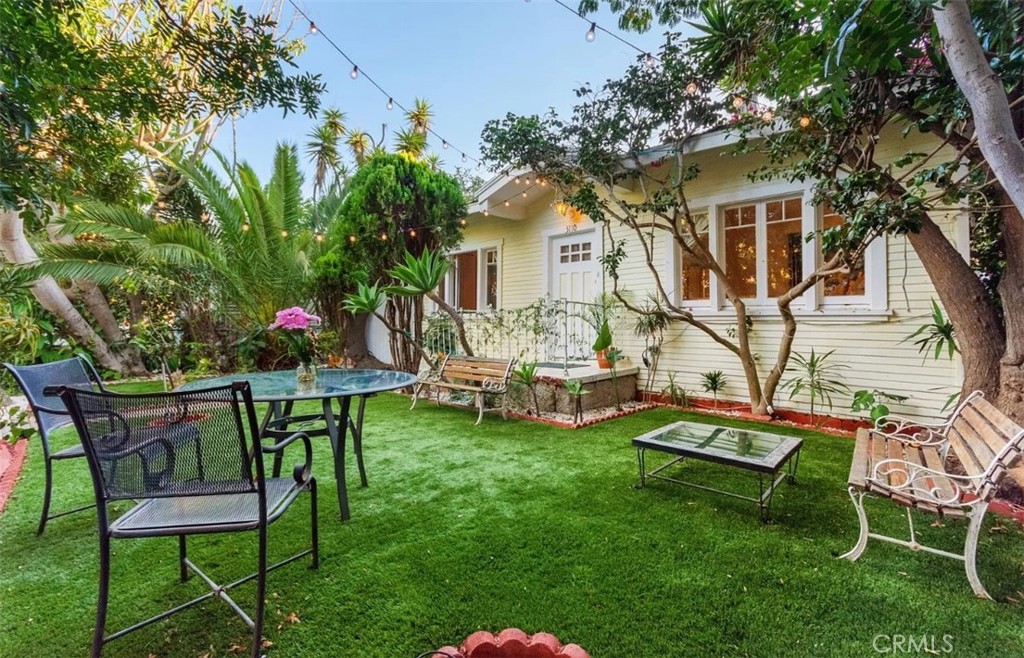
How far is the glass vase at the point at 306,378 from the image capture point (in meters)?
3.11

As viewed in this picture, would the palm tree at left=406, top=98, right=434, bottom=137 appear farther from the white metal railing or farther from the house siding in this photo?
the white metal railing

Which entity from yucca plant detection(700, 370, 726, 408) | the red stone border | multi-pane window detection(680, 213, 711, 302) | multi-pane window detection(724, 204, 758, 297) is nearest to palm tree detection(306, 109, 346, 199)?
the red stone border

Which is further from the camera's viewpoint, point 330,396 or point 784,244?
point 784,244

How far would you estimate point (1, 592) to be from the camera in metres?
2.26

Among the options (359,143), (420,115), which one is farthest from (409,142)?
(359,143)

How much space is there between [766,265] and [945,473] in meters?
4.39

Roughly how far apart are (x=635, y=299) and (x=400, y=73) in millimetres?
6367

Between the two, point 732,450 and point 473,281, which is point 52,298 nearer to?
point 473,281

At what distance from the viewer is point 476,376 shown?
6254 mm

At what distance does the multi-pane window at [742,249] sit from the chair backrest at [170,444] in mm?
6354

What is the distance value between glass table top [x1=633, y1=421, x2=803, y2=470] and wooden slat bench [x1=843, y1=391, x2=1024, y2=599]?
0.44 m

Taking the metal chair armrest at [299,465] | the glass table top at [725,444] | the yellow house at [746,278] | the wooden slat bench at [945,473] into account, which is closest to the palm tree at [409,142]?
the yellow house at [746,278]

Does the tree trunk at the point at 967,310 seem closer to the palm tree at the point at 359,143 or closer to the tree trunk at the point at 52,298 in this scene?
the tree trunk at the point at 52,298

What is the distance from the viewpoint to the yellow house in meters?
5.28
